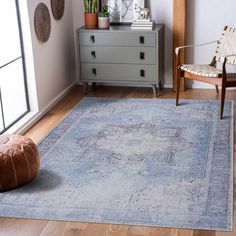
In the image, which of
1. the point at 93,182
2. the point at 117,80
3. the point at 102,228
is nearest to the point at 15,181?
the point at 93,182

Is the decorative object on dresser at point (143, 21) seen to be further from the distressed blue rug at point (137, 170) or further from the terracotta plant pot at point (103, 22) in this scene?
the distressed blue rug at point (137, 170)

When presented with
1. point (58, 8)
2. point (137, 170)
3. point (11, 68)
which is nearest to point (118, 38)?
point (58, 8)

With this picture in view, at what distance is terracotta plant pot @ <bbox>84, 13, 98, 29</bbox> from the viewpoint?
4.98 metres

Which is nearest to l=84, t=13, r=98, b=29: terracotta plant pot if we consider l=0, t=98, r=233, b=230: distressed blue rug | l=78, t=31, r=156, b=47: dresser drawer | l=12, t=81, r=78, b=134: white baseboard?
l=78, t=31, r=156, b=47: dresser drawer

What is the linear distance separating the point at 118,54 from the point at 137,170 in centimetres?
194

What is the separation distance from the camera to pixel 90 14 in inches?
196

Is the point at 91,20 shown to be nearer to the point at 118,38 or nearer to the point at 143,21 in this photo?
the point at 118,38

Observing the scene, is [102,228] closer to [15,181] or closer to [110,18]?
[15,181]

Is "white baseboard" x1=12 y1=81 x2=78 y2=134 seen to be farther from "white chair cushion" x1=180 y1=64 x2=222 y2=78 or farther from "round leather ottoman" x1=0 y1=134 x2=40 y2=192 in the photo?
"white chair cushion" x1=180 y1=64 x2=222 y2=78

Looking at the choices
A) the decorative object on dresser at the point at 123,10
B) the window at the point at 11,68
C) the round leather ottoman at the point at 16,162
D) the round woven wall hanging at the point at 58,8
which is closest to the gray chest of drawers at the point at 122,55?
the decorative object on dresser at the point at 123,10

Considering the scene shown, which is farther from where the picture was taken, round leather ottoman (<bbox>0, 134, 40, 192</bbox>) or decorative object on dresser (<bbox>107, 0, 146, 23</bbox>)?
decorative object on dresser (<bbox>107, 0, 146, 23</bbox>)

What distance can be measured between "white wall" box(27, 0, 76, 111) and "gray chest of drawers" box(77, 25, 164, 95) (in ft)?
0.71

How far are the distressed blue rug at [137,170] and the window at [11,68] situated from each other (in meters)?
0.44

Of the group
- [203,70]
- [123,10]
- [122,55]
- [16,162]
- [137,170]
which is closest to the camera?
[16,162]
